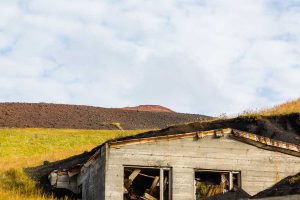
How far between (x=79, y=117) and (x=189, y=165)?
5473 cm

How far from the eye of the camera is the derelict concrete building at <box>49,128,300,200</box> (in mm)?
26656

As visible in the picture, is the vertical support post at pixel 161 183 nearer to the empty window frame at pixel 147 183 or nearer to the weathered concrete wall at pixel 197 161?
the empty window frame at pixel 147 183

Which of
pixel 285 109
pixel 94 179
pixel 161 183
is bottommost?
pixel 161 183

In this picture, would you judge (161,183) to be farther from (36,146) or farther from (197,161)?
(36,146)

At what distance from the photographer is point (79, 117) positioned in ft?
266

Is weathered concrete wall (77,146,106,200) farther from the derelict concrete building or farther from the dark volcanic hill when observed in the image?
the dark volcanic hill

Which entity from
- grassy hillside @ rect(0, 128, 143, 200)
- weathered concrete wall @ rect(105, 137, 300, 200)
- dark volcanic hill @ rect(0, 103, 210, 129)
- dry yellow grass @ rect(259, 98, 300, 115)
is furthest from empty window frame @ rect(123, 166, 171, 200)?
dark volcanic hill @ rect(0, 103, 210, 129)

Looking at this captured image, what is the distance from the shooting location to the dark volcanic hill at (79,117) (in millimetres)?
76688

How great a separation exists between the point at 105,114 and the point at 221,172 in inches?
2245

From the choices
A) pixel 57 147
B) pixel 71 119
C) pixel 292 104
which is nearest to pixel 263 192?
pixel 292 104

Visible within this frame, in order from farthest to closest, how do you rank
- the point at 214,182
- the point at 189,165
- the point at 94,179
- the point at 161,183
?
the point at 94,179
the point at 214,182
the point at 189,165
the point at 161,183

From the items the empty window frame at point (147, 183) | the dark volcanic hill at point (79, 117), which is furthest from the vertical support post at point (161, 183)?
the dark volcanic hill at point (79, 117)

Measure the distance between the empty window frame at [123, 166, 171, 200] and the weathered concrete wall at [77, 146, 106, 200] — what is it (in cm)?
97

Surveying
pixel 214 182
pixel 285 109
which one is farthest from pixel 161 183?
pixel 285 109
